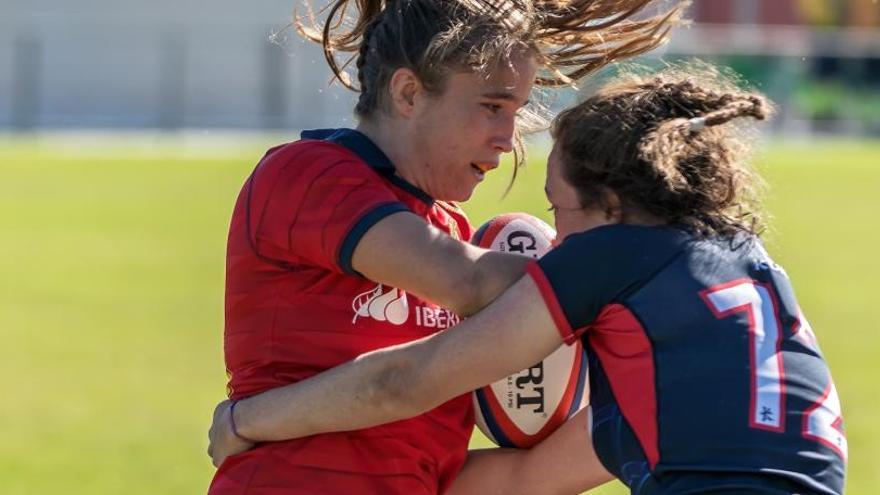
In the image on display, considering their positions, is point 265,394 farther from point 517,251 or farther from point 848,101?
point 848,101

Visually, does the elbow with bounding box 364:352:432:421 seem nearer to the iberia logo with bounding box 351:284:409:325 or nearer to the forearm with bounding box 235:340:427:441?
the forearm with bounding box 235:340:427:441

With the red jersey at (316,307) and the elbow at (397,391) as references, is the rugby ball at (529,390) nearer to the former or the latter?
the red jersey at (316,307)

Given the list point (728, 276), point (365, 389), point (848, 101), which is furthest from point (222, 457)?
point (848, 101)

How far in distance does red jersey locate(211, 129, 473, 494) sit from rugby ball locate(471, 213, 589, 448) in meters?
0.22

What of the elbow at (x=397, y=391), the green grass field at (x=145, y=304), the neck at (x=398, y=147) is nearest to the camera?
the elbow at (x=397, y=391)

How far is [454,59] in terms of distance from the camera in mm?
3400

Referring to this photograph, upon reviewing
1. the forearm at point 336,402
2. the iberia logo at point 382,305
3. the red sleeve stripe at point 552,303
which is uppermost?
the red sleeve stripe at point 552,303

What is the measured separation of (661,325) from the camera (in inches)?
114

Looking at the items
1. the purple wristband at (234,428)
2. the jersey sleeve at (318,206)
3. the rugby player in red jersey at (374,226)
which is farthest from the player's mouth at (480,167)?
the purple wristband at (234,428)

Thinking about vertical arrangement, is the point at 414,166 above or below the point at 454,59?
below

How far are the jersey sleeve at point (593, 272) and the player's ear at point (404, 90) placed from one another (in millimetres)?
642

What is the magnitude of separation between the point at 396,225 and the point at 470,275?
0.18m

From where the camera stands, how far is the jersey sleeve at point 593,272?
9.60 feet

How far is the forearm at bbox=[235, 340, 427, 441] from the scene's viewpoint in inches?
126
